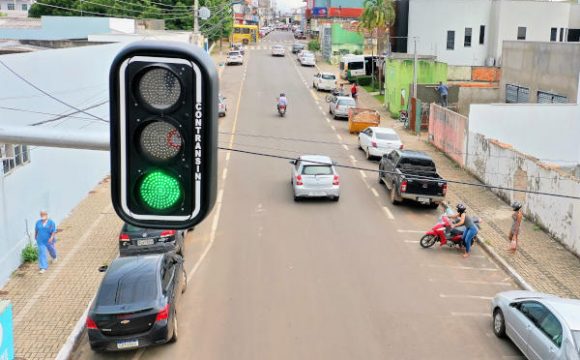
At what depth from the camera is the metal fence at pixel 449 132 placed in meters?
26.8

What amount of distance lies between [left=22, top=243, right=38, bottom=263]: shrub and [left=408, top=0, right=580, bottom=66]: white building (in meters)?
42.3

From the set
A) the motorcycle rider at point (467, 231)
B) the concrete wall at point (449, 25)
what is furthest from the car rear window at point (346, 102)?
the motorcycle rider at point (467, 231)

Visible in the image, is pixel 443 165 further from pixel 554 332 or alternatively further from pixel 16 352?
pixel 16 352

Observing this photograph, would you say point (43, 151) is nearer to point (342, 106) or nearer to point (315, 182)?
point (315, 182)

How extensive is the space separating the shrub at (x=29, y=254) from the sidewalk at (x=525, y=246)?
478 inches

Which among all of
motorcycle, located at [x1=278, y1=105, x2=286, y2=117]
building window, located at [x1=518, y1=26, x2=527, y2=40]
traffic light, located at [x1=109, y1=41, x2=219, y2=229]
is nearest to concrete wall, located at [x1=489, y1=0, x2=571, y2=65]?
building window, located at [x1=518, y1=26, x2=527, y2=40]

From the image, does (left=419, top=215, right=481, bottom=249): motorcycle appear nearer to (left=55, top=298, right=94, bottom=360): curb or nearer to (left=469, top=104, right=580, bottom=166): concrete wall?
(left=55, top=298, right=94, bottom=360): curb

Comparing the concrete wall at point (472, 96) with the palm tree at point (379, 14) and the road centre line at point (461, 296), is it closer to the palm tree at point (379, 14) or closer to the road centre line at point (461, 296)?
the palm tree at point (379, 14)

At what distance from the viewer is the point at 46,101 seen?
17547 millimetres

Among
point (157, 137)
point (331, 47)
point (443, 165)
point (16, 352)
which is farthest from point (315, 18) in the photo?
point (157, 137)

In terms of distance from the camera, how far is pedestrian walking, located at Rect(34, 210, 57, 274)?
1487 cm

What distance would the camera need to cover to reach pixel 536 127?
2645 centimetres

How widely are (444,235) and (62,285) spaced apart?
32.3ft

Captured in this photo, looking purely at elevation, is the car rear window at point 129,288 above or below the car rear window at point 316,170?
below
